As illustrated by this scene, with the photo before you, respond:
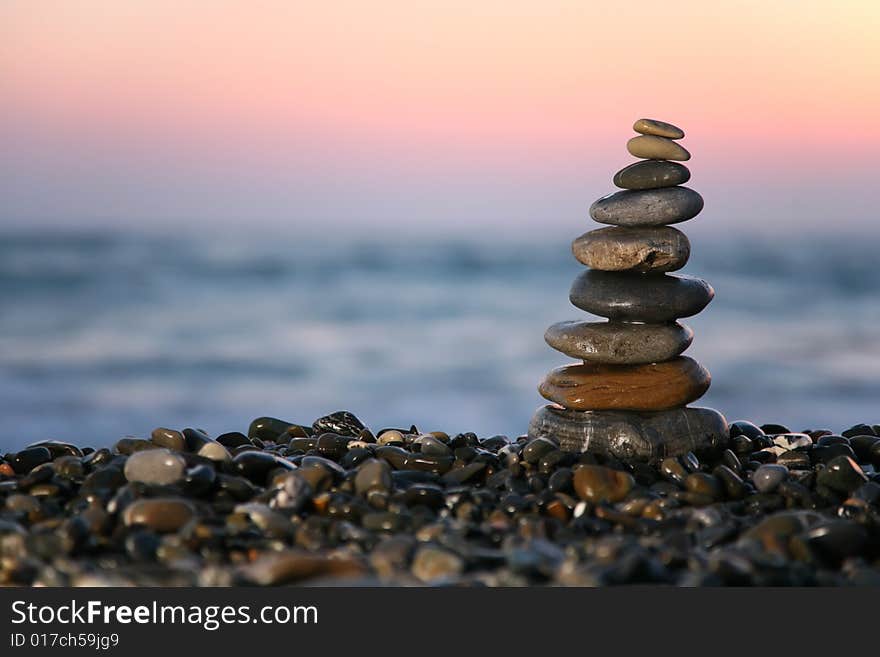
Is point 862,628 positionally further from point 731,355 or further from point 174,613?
point 731,355

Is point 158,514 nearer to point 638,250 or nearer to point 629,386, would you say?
point 629,386

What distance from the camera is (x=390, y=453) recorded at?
4633 millimetres

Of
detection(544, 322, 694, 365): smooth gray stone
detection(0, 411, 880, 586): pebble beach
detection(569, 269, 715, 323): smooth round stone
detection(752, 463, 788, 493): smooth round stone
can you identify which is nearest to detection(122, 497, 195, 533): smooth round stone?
detection(0, 411, 880, 586): pebble beach

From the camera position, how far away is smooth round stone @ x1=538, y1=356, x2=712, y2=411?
4.76 m

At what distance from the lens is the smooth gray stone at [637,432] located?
15.3 ft

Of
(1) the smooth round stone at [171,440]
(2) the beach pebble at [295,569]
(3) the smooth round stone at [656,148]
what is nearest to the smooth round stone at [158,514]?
(2) the beach pebble at [295,569]

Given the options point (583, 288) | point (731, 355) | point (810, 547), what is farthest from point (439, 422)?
point (810, 547)

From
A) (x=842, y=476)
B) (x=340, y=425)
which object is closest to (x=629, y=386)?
(x=842, y=476)

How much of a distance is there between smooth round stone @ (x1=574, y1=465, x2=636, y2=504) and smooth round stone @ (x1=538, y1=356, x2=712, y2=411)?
662 mm

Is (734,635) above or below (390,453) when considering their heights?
below

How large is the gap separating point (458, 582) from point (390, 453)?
1.62 metres

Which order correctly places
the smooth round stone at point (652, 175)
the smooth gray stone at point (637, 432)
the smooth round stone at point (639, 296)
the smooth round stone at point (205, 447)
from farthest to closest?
1. the smooth round stone at point (652, 175)
2. the smooth round stone at point (639, 296)
3. the smooth gray stone at point (637, 432)
4. the smooth round stone at point (205, 447)

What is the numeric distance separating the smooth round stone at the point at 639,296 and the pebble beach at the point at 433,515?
2.23 ft

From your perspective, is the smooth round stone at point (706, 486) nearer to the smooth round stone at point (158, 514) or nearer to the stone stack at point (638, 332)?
the stone stack at point (638, 332)
